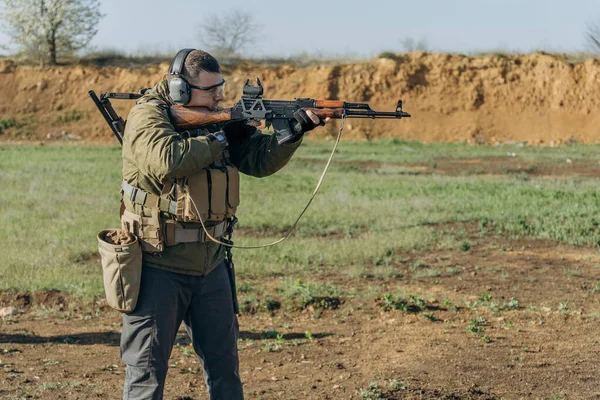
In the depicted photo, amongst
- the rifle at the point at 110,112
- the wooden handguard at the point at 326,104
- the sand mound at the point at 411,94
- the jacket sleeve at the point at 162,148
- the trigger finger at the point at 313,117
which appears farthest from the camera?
the sand mound at the point at 411,94

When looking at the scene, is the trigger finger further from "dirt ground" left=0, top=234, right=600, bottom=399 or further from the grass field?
the grass field

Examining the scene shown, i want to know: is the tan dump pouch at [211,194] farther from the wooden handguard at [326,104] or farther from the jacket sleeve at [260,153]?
the wooden handguard at [326,104]

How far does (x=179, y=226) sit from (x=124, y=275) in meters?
0.32

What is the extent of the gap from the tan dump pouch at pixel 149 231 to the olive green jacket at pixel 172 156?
0.11ft

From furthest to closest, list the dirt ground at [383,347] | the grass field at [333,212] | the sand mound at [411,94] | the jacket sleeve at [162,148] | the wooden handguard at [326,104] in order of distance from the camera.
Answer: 1. the sand mound at [411,94]
2. the grass field at [333,212]
3. the dirt ground at [383,347]
4. the wooden handguard at [326,104]
5. the jacket sleeve at [162,148]

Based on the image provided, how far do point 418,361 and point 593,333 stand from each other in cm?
158

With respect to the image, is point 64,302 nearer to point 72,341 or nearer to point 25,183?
point 72,341

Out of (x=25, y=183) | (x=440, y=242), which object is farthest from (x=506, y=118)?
(x=440, y=242)

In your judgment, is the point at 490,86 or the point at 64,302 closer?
the point at 64,302

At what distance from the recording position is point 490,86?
34531 mm

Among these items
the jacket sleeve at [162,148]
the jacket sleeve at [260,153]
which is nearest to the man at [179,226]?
the jacket sleeve at [162,148]

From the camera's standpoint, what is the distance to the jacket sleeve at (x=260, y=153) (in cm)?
411

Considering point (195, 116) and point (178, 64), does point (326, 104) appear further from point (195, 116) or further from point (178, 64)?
point (178, 64)

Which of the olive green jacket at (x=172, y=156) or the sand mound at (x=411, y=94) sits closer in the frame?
the olive green jacket at (x=172, y=156)
